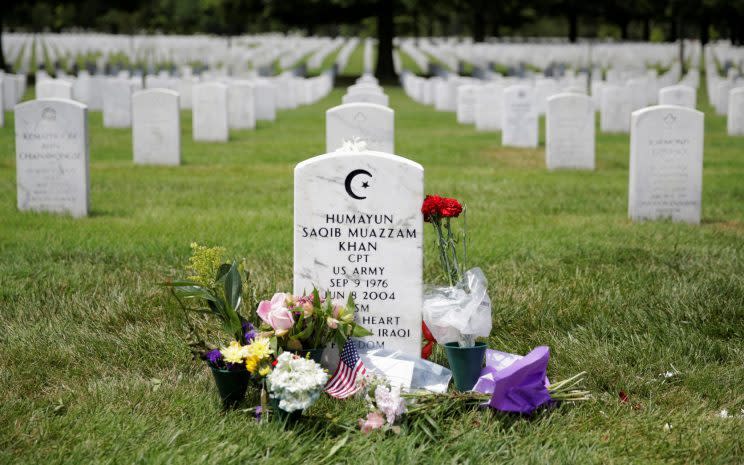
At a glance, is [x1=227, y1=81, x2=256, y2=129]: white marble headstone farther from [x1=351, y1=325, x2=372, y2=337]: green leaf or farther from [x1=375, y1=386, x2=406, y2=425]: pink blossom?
[x1=375, y1=386, x2=406, y2=425]: pink blossom

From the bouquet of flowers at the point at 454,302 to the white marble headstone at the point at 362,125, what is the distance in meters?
5.23

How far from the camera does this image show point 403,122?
24.2 metres

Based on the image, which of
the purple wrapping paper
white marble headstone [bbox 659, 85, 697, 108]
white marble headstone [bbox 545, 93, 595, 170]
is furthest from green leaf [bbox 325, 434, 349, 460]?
white marble headstone [bbox 659, 85, 697, 108]

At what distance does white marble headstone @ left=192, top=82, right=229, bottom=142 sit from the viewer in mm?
18141

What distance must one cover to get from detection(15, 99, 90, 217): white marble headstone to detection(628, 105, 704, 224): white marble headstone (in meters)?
5.30

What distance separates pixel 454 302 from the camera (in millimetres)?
5082

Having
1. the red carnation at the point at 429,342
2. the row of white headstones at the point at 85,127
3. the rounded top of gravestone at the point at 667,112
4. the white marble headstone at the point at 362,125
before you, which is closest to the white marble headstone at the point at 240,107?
the row of white headstones at the point at 85,127

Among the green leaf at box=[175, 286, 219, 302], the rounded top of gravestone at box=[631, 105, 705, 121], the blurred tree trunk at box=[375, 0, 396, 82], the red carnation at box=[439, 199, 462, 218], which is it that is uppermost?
the blurred tree trunk at box=[375, 0, 396, 82]

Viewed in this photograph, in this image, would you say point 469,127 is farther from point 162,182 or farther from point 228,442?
point 228,442

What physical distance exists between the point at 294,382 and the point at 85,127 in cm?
600

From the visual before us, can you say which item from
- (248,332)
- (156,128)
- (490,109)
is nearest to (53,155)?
(156,128)

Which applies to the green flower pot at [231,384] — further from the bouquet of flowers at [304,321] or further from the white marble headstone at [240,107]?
the white marble headstone at [240,107]

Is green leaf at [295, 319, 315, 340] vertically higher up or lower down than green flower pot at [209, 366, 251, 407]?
higher up

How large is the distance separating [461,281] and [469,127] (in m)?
17.6
